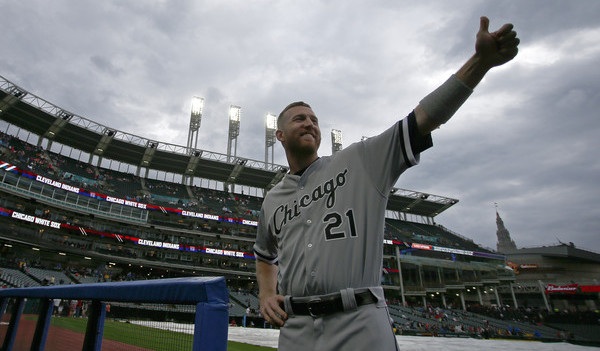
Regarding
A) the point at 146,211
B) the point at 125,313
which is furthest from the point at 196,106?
the point at 125,313

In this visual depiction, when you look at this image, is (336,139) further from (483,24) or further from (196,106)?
(483,24)

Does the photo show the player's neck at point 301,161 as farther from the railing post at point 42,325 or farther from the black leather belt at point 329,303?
the railing post at point 42,325

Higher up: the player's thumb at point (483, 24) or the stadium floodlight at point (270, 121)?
the stadium floodlight at point (270, 121)

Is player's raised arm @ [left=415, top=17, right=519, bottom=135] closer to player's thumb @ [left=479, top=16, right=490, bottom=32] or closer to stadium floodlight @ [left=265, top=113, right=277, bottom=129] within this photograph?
player's thumb @ [left=479, top=16, right=490, bottom=32]

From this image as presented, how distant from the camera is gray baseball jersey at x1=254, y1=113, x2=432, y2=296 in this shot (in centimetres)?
169

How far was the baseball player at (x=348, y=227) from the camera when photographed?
152cm

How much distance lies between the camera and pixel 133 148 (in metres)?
44.8

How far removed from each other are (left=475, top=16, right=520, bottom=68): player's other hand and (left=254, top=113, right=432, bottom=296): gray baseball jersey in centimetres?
43

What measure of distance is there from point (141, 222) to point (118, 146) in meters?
12.6

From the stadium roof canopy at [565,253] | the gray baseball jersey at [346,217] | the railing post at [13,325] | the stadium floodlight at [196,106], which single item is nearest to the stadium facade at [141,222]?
the stadium floodlight at [196,106]

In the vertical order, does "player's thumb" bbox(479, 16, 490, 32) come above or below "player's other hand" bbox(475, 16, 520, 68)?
above

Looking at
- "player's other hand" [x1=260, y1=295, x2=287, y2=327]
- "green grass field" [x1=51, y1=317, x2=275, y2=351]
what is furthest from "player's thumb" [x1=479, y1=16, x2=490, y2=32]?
"green grass field" [x1=51, y1=317, x2=275, y2=351]

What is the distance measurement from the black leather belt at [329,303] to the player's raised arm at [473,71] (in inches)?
37.9

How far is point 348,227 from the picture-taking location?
179 cm
